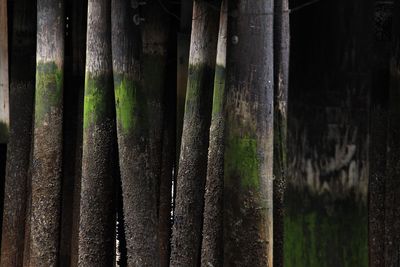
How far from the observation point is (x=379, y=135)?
219 inches

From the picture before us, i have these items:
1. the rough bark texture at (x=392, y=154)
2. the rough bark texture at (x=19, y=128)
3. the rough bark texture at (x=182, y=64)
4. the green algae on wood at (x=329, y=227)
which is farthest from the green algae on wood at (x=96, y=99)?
the green algae on wood at (x=329, y=227)

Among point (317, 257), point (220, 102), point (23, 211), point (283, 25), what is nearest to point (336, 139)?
point (317, 257)

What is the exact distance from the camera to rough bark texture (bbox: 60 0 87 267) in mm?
6918

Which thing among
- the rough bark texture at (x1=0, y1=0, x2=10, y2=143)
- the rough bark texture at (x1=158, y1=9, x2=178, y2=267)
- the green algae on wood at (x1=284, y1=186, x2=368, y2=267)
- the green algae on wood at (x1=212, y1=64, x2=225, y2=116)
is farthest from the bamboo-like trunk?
the green algae on wood at (x1=284, y1=186, x2=368, y2=267)

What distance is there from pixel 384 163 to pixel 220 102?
1105mm

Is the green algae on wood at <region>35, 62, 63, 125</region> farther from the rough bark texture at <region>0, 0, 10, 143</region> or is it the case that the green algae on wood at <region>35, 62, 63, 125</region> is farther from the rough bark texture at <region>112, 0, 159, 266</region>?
the rough bark texture at <region>112, 0, 159, 266</region>

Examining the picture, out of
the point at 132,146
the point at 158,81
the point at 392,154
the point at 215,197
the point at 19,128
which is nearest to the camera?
the point at 392,154

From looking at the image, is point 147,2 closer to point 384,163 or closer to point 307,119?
point 384,163

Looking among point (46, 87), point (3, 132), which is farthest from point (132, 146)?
point (46, 87)

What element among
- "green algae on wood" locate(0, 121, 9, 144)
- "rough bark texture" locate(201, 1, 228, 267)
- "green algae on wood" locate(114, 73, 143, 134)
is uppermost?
"green algae on wood" locate(114, 73, 143, 134)

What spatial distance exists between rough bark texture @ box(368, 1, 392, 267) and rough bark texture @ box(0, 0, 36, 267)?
3013 millimetres

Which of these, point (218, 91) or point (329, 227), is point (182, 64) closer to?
point (218, 91)

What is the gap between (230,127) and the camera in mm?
4094

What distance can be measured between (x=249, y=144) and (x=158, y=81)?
9.71ft
